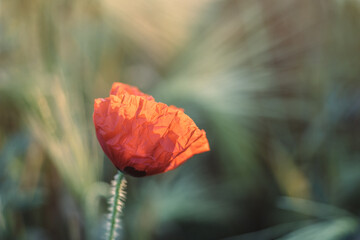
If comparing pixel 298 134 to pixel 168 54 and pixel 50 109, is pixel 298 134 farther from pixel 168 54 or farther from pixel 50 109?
pixel 50 109

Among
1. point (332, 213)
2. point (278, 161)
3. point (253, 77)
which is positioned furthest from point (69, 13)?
point (332, 213)

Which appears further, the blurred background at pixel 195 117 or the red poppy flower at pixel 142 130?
the blurred background at pixel 195 117

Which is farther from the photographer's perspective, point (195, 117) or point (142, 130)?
Result: point (195, 117)

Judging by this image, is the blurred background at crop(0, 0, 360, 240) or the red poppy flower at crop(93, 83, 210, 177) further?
the blurred background at crop(0, 0, 360, 240)

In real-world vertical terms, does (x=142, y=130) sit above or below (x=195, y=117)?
Answer: above
